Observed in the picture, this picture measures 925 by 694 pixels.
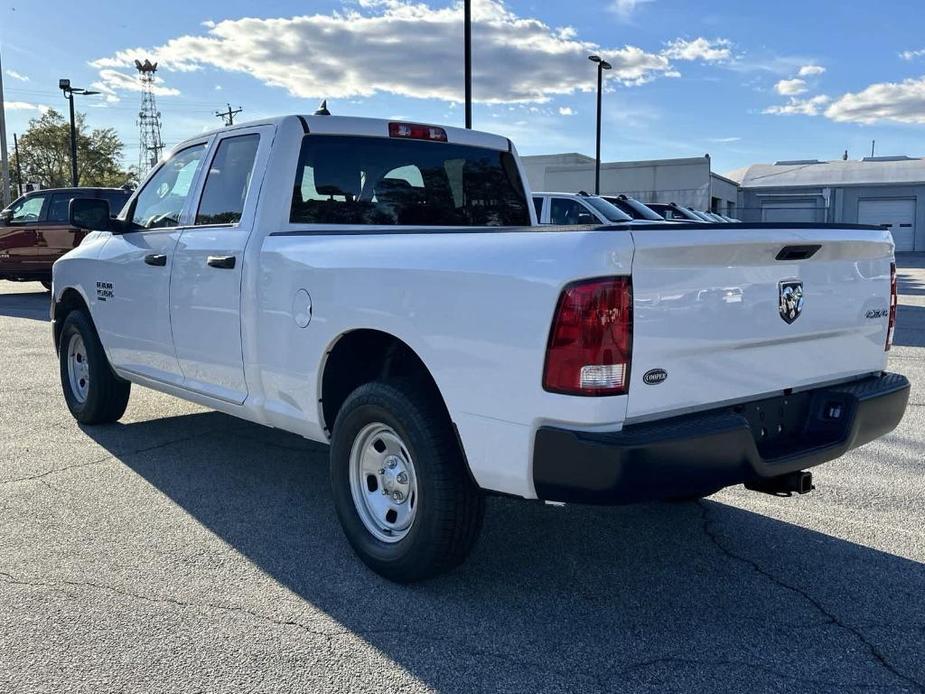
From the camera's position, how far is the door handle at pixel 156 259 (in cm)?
506

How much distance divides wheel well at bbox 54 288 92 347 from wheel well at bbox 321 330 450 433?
2.91 meters

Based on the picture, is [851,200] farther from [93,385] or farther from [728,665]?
[728,665]

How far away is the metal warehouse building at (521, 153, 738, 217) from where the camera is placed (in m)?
43.0

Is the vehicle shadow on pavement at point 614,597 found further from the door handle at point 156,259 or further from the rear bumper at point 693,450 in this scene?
the door handle at point 156,259

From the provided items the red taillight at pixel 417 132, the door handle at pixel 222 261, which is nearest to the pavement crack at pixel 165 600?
the door handle at pixel 222 261

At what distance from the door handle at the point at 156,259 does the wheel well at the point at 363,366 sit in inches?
63.5

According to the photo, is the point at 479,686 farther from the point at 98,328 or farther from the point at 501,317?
the point at 98,328

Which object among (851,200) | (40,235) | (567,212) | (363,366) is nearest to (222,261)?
(363,366)

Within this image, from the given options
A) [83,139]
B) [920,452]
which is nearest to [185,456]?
[920,452]

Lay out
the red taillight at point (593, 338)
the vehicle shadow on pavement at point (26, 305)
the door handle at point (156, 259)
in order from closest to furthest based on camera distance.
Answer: the red taillight at point (593, 338), the door handle at point (156, 259), the vehicle shadow on pavement at point (26, 305)

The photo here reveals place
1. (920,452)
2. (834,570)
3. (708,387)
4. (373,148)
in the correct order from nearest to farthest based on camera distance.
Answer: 1. (708,387)
2. (834,570)
3. (373,148)
4. (920,452)

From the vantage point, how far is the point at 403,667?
297 centimetres

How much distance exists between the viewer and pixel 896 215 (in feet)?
156

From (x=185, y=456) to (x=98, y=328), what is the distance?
1121 millimetres
